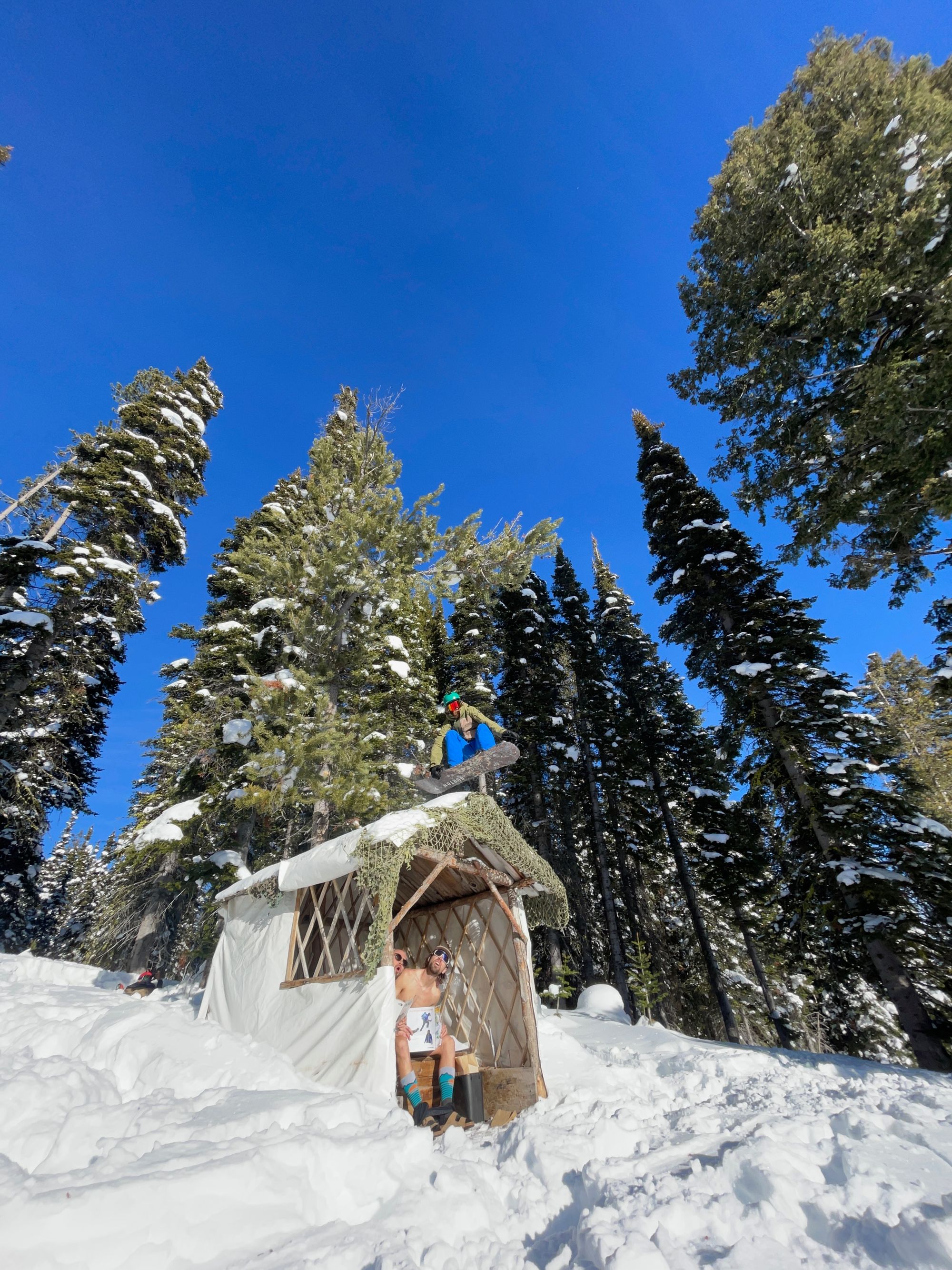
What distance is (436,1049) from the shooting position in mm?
5898

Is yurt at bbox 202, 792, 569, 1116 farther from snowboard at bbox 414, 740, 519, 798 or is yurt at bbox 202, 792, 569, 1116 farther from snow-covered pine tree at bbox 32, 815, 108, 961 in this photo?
snow-covered pine tree at bbox 32, 815, 108, 961

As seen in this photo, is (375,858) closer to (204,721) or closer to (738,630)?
(204,721)

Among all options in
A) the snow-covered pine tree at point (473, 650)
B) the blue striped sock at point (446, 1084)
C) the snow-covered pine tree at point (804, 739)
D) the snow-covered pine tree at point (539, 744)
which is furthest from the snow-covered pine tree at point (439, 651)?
the blue striped sock at point (446, 1084)

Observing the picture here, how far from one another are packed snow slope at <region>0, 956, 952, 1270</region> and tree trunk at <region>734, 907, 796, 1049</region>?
8854mm

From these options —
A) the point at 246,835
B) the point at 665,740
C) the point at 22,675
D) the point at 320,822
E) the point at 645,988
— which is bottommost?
the point at 645,988

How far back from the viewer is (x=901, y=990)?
7.82 m

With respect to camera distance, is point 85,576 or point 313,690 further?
point 85,576

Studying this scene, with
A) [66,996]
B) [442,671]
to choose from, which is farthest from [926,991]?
[66,996]

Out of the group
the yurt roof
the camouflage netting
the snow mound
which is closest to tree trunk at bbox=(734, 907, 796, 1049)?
the snow mound

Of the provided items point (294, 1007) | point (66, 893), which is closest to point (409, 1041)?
point (294, 1007)

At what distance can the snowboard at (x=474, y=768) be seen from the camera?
6.89 meters

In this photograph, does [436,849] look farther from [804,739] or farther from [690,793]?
[690,793]

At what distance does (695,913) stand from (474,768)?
11073mm

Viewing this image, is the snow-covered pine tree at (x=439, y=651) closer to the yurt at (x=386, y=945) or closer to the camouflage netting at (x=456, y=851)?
the yurt at (x=386, y=945)
